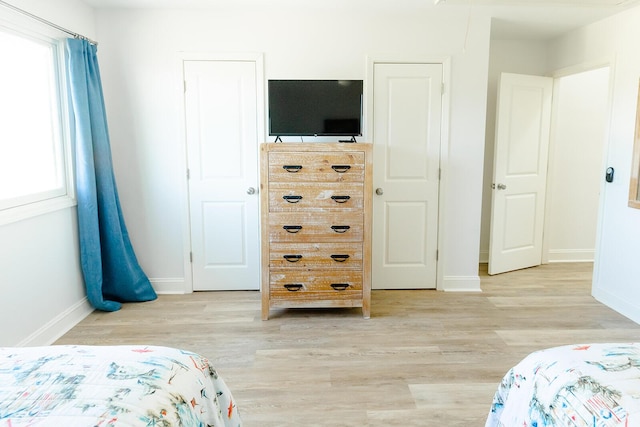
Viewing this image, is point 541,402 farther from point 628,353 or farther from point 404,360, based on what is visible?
Answer: point 404,360

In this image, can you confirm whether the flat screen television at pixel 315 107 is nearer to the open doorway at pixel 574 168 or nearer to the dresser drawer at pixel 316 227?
the dresser drawer at pixel 316 227

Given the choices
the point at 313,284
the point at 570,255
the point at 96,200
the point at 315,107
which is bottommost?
the point at 570,255

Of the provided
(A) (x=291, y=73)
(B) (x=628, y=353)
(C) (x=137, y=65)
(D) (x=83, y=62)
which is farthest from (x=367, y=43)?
(B) (x=628, y=353)

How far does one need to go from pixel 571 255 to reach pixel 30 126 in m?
5.20

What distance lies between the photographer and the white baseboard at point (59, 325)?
281cm

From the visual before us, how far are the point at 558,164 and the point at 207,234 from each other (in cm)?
373

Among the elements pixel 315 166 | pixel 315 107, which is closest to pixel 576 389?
pixel 315 166

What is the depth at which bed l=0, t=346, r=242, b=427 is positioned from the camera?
3.43 feet

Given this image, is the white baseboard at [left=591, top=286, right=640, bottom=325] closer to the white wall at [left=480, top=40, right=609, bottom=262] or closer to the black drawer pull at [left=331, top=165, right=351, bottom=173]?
the white wall at [left=480, top=40, right=609, bottom=262]

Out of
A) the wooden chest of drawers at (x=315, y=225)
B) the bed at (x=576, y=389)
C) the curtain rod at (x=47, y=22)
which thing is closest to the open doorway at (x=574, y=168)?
the wooden chest of drawers at (x=315, y=225)

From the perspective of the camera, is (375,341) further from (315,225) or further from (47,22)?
(47,22)

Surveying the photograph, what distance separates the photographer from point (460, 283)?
4012 mm

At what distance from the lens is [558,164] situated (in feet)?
16.0

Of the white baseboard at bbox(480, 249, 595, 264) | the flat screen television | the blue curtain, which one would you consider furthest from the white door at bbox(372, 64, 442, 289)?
the blue curtain
